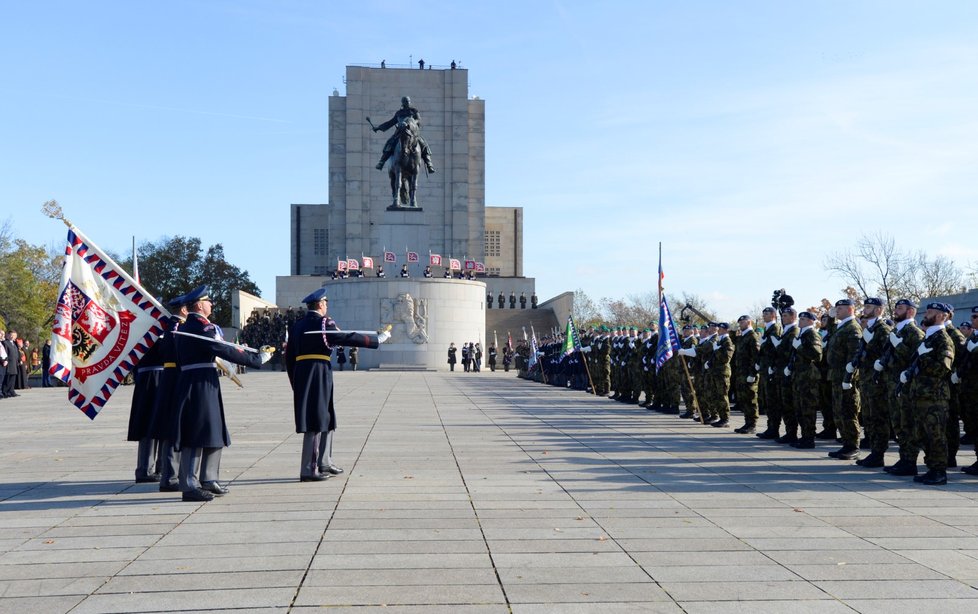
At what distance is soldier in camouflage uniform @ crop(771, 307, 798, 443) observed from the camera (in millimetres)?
13375

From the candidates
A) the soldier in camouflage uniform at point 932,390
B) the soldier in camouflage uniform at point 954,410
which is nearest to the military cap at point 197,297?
the soldier in camouflage uniform at point 932,390

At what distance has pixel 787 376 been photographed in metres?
13.3

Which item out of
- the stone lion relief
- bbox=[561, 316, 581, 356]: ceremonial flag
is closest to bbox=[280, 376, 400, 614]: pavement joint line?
bbox=[561, 316, 581, 356]: ceremonial flag

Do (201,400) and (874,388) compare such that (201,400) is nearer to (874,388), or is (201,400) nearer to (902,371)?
(902,371)

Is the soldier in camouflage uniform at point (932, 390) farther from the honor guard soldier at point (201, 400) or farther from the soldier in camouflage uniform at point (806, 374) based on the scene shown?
the honor guard soldier at point (201, 400)

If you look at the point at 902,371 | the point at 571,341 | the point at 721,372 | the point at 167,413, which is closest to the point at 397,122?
the point at 571,341

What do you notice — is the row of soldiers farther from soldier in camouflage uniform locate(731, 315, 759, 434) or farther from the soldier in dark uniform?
the soldier in dark uniform

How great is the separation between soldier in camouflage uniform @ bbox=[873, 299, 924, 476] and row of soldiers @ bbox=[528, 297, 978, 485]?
1 centimetres

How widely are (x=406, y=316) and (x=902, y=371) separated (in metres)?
37.7

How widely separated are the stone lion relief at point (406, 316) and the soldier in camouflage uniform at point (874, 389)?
3653 centimetres

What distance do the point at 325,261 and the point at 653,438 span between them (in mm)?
73551

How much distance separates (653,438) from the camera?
1413 cm

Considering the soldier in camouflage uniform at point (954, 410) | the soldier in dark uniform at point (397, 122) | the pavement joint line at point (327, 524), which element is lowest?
the pavement joint line at point (327, 524)

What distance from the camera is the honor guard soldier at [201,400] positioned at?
855 centimetres
